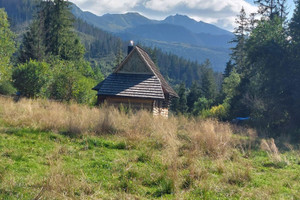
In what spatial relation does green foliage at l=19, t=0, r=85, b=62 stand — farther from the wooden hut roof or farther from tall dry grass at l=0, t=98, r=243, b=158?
tall dry grass at l=0, t=98, r=243, b=158

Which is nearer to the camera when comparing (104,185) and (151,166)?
(104,185)

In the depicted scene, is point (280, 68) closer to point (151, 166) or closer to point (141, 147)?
point (141, 147)

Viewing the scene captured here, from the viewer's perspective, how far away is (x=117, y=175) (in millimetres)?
5820

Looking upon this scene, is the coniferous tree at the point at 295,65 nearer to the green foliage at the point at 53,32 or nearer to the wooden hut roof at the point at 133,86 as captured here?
the wooden hut roof at the point at 133,86

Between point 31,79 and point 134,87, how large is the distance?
824cm

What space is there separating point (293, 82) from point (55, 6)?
3534 cm

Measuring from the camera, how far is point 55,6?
138 ft

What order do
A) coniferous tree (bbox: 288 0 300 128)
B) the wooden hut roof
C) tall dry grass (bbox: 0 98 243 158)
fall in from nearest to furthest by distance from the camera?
tall dry grass (bbox: 0 98 243 158) < the wooden hut roof < coniferous tree (bbox: 288 0 300 128)

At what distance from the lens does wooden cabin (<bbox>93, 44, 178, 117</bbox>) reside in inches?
826

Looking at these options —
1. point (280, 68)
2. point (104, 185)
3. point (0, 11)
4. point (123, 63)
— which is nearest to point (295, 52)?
point (280, 68)

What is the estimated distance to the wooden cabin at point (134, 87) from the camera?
21.0 m

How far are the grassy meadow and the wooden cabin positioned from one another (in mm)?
9024

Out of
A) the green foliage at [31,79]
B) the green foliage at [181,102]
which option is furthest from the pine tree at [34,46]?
the green foliage at [181,102]

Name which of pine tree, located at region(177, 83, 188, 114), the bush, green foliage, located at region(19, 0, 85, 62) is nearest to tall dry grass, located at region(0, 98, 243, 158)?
the bush
